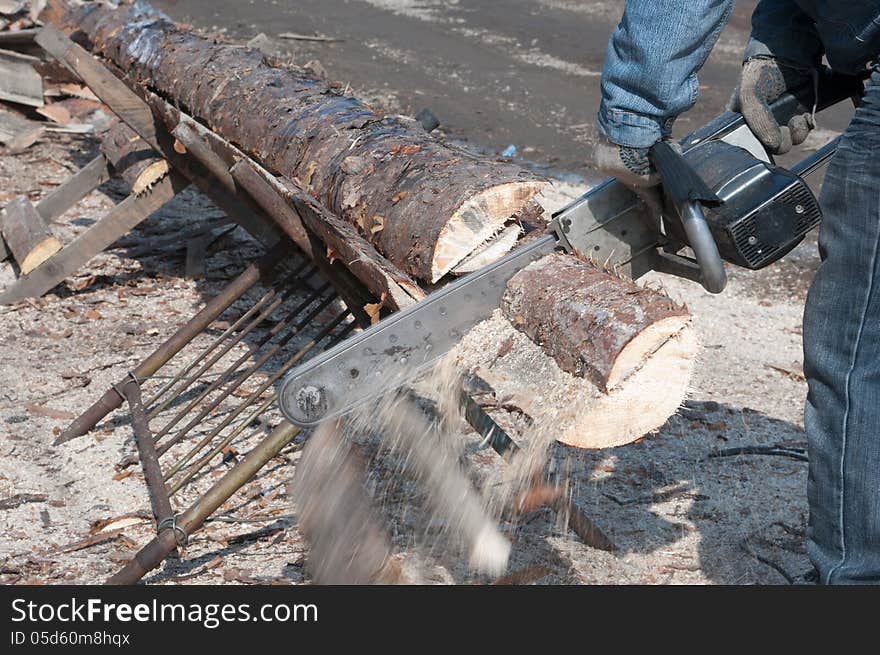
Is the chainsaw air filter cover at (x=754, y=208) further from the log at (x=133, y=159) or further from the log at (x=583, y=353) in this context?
the log at (x=133, y=159)

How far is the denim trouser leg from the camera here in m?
2.16

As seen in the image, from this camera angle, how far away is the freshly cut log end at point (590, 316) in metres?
2.15

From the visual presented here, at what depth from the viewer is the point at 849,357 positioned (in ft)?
7.30

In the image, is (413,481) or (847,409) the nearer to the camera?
(847,409)

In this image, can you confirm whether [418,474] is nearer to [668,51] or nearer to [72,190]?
[668,51]

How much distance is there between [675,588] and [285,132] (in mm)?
2042

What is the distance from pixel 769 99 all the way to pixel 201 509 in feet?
6.36

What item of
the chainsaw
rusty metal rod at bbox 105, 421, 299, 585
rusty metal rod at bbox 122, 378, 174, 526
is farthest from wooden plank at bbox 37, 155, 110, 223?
the chainsaw

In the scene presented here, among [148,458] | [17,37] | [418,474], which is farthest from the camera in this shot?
[17,37]

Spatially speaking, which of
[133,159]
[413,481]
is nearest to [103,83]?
[133,159]

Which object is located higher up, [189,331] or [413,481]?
[189,331]

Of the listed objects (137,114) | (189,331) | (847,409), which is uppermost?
(137,114)

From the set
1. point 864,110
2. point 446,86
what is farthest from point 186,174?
point 446,86

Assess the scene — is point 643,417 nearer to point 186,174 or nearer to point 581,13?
point 186,174
